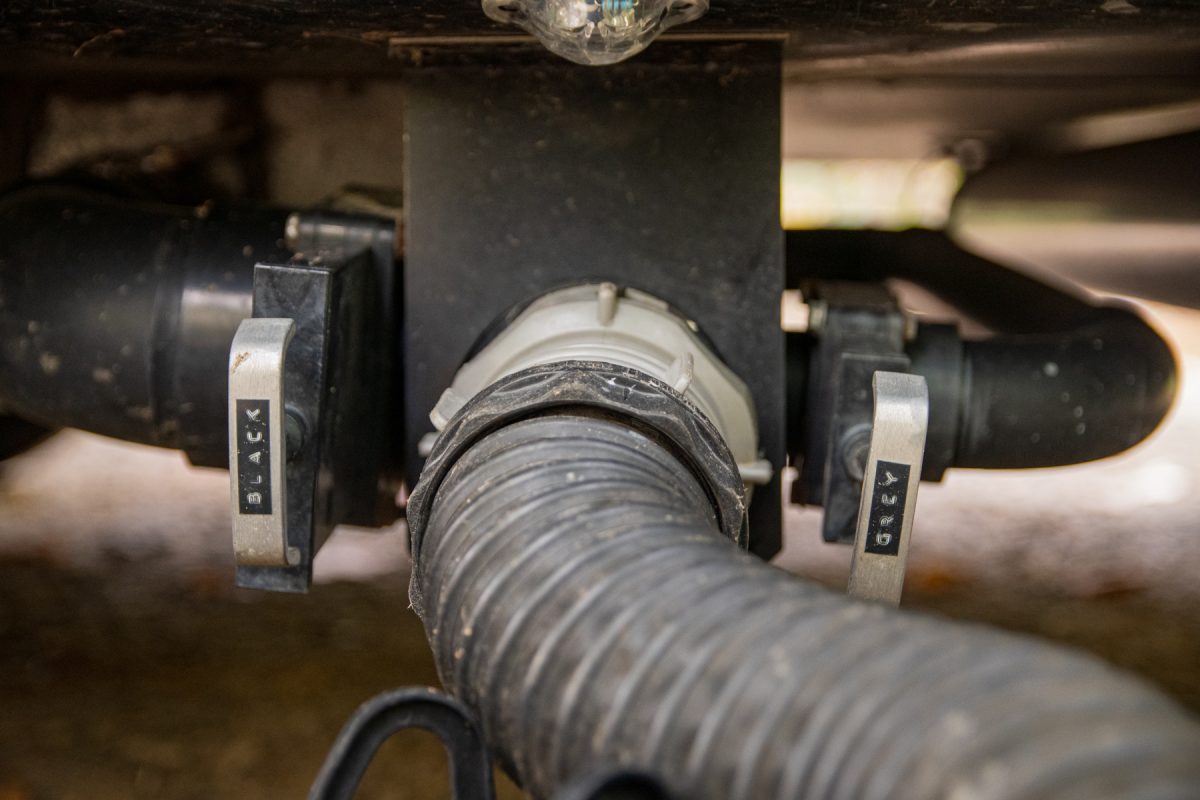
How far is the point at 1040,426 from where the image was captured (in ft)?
4.05

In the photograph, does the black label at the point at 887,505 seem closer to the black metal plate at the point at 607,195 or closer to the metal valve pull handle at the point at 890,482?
the metal valve pull handle at the point at 890,482

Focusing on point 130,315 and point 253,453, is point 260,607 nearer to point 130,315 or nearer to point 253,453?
point 130,315

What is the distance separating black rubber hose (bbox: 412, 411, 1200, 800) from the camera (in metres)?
0.48

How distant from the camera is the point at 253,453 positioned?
38.3 inches

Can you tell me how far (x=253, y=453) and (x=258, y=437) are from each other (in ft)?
0.05

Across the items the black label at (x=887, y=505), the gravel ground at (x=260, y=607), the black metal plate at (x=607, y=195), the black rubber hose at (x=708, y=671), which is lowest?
the gravel ground at (x=260, y=607)

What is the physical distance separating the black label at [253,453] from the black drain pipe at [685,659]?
0.19m

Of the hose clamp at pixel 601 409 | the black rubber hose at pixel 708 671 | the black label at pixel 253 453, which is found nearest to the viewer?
the black rubber hose at pixel 708 671

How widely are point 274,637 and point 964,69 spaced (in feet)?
4.41

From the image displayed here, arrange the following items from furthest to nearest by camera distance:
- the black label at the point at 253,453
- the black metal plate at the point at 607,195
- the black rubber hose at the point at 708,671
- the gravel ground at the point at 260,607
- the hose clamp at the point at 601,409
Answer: the gravel ground at the point at 260,607
the black metal plate at the point at 607,195
the black label at the point at 253,453
the hose clamp at the point at 601,409
the black rubber hose at the point at 708,671

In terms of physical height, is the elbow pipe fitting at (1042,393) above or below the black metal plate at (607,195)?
below

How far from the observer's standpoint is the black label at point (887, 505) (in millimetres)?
972

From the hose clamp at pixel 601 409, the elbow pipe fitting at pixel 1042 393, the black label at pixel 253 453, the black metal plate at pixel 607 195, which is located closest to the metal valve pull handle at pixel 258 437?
the black label at pixel 253 453

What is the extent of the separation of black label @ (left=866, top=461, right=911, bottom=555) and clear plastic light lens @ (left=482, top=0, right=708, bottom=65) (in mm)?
428
